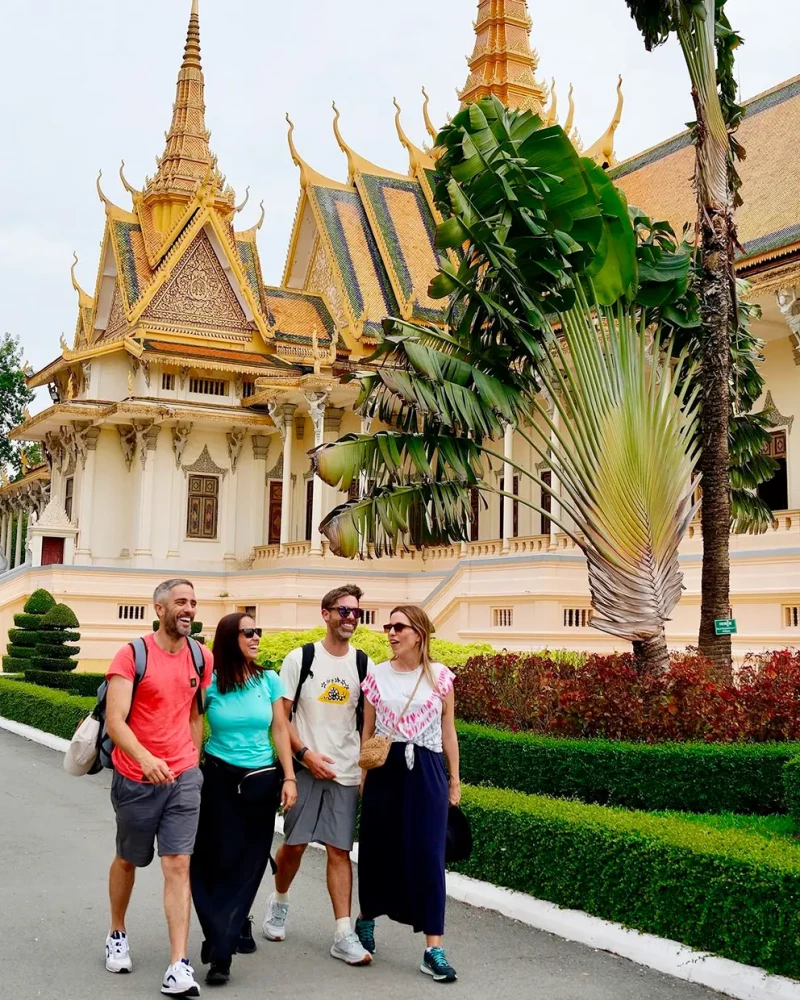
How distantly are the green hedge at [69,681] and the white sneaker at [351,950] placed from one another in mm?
11686

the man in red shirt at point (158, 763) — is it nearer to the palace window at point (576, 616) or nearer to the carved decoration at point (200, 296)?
the palace window at point (576, 616)

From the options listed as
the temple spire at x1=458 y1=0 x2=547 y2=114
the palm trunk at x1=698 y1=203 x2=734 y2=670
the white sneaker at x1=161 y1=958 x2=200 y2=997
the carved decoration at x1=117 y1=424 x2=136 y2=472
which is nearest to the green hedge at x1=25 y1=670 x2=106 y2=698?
the palm trunk at x1=698 y1=203 x2=734 y2=670

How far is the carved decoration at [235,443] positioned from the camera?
27172mm

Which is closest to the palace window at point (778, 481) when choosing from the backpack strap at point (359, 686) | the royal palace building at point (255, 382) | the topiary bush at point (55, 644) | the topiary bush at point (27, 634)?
the royal palace building at point (255, 382)

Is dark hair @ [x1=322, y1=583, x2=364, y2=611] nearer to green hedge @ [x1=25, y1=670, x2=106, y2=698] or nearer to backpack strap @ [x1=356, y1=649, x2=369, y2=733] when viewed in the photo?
backpack strap @ [x1=356, y1=649, x2=369, y2=733]

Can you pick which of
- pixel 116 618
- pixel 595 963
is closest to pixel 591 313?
pixel 595 963

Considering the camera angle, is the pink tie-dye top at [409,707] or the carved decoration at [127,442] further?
the carved decoration at [127,442]

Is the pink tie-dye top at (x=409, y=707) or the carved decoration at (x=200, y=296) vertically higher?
the carved decoration at (x=200, y=296)

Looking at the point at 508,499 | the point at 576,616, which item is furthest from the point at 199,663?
the point at 508,499

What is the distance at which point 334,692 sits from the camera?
506 centimetres

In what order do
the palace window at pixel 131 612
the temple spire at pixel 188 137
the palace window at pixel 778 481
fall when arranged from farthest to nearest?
1. the temple spire at pixel 188 137
2. the palace window at pixel 131 612
3. the palace window at pixel 778 481

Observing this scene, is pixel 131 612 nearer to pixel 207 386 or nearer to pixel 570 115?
pixel 207 386

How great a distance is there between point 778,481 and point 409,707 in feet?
51.7

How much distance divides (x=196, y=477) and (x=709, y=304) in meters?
19.2
